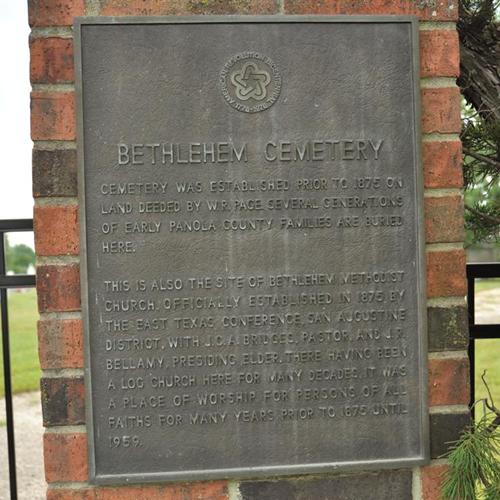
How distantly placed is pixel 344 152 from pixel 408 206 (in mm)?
268

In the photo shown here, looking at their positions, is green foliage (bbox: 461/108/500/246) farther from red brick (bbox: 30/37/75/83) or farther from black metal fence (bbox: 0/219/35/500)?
black metal fence (bbox: 0/219/35/500)

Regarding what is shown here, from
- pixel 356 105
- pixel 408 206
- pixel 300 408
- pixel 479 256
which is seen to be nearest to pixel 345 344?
pixel 300 408

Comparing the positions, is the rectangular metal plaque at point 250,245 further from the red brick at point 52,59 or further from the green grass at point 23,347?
the green grass at point 23,347

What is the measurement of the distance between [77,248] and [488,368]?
12.7ft

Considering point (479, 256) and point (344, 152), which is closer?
point (344, 152)

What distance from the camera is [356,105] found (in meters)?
2.12

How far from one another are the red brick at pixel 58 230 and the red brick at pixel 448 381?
1205 mm

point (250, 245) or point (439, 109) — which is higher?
point (439, 109)

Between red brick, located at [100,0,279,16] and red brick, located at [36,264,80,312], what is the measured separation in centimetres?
81

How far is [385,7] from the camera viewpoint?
2.14 metres

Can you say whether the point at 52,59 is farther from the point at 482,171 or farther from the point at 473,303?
the point at 473,303

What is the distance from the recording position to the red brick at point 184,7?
81.4 inches

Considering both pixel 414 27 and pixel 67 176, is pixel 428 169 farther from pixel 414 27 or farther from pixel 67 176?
pixel 67 176

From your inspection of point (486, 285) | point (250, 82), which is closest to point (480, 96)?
point (250, 82)
